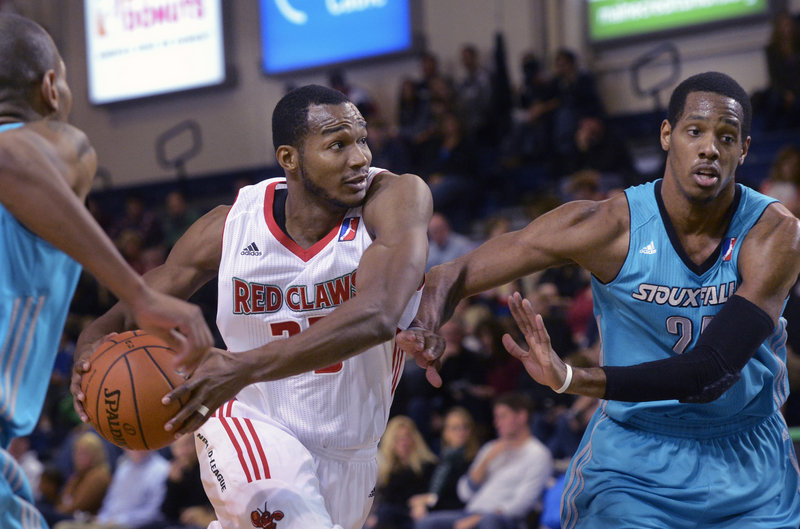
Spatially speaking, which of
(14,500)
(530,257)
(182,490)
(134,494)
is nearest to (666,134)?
(530,257)

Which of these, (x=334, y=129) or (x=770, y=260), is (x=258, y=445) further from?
(x=770, y=260)

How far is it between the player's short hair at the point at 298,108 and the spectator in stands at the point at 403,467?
13.2ft

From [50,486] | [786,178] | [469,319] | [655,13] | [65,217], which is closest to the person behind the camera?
[65,217]

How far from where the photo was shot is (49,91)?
9.46 feet

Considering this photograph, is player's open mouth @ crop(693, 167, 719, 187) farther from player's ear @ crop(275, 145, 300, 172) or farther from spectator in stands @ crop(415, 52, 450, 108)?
spectator in stands @ crop(415, 52, 450, 108)

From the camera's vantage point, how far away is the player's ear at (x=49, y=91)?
288 cm

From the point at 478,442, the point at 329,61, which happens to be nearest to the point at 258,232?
the point at 478,442

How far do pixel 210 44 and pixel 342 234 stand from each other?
41.6 ft

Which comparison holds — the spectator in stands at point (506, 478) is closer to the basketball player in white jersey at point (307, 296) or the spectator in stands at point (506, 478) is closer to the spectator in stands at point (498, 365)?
the spectator in stands at point (498, 365)

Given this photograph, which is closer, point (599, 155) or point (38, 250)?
point (38, 250)

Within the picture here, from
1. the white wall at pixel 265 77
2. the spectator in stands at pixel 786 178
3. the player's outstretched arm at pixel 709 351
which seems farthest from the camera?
the white wall at pixel 265 77

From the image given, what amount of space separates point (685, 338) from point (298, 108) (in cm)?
166

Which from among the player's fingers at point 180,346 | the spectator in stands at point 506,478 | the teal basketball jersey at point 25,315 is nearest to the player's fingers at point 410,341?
the player's fingers at point 180,346

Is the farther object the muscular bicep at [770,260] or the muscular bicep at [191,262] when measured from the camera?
the muscular bicep at [191,262]
